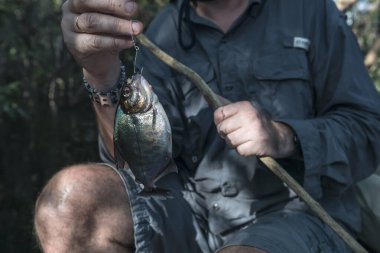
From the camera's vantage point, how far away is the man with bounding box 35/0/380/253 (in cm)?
243

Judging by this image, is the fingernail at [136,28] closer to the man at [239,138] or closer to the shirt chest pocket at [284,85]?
the man at [239,138]

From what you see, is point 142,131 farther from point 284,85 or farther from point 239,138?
point 284,85

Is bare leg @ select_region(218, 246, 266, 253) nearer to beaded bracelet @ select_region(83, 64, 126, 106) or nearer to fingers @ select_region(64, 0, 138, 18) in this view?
beaded bracelet @ select_region(83, 64, 126, 106)

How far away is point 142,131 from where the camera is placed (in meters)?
2.13

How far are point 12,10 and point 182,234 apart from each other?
331 centimetres

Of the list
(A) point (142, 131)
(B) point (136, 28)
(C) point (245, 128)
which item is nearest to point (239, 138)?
(C) point (245, 128)

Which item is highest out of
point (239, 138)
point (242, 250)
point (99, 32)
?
point (99, 32)

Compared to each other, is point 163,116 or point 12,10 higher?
point 163,116

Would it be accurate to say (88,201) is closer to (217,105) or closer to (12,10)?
(217,105)

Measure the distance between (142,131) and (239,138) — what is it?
35cm

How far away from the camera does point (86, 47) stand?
2.27m

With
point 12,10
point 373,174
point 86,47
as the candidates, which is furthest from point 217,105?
→ point 12,10

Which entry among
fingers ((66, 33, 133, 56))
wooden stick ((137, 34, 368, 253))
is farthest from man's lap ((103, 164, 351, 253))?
fingers ((66, 33, 133, 56))

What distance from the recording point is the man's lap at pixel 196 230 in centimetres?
239
